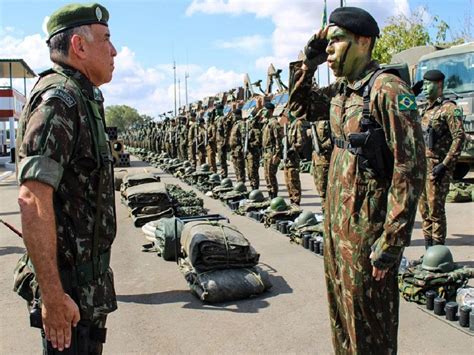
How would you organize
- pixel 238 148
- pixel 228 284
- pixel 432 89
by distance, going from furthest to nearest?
pixel 238 148, pixel 432 89, pixel 228 284

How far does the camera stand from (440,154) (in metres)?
6.33

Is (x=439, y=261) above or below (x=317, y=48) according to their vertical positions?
below

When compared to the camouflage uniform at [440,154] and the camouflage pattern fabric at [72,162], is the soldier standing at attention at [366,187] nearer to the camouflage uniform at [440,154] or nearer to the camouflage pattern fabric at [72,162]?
the camouflage pattern fabric at [72,162]

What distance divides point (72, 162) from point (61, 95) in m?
0.27

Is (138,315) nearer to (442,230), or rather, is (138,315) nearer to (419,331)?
(419,331)

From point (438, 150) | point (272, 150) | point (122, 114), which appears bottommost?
point (438, 150)

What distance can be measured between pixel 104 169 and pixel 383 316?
151cm

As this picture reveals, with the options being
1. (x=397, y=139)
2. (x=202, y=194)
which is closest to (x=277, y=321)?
(x=397, y=139)

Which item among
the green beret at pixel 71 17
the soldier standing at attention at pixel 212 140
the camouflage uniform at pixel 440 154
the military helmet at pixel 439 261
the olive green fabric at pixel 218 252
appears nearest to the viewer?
the green beret at pixel 71 17

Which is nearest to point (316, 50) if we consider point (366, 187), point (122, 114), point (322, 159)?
point (366, 187)

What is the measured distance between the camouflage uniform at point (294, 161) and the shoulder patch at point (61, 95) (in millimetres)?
8130

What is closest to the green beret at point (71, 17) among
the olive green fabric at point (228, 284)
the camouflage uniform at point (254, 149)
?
Result: the olive green fabric at point (228, 284)

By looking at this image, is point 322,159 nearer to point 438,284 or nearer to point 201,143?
point 438,284

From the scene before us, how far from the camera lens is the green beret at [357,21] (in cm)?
258
